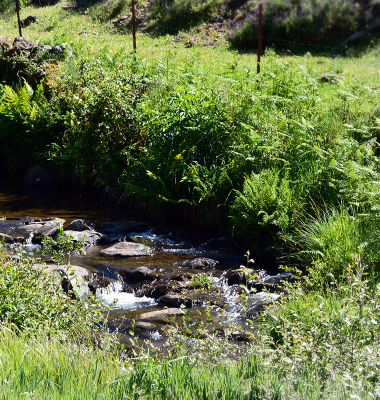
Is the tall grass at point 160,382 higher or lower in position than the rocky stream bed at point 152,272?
higher

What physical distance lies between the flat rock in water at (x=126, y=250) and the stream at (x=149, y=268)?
55 millimetres

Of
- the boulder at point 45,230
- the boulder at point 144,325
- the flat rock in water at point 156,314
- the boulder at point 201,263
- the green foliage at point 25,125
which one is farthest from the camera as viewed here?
the green foliage at point 25,125

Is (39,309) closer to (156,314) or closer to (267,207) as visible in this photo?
(156,314)

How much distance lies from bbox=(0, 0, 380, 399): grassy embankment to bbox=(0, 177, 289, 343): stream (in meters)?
0.54

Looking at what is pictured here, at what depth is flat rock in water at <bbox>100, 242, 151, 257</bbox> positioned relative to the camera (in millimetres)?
8414

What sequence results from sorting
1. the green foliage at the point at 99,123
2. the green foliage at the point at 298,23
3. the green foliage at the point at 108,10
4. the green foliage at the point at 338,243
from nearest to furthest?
the green foliage at the point at 338,243, the green foliage at the point at 298,23, the green foliage at the point at 99,123, the green foliage at the point at 108,10

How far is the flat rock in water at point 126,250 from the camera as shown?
841cm

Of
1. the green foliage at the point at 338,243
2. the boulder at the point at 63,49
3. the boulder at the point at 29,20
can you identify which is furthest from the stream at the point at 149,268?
the boulder at the point at 29,20

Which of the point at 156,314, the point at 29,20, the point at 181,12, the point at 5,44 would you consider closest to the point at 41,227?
the point at 156,314

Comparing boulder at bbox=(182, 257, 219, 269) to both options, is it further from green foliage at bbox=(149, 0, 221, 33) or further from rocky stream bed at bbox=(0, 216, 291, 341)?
green foliage at bbox=(149, 0, 221, 33)

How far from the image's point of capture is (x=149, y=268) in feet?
25.9

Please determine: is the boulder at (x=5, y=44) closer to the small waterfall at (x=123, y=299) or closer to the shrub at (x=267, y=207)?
the shrub at (x=267, y=207)

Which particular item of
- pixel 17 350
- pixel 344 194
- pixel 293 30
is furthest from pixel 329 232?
pixel 293 30

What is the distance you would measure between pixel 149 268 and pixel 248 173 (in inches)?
101
